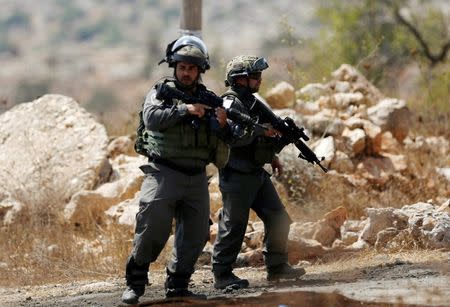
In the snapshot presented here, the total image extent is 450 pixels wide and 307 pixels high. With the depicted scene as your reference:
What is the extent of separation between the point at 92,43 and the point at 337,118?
11114 centimetres

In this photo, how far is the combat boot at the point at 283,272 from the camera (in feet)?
25.8

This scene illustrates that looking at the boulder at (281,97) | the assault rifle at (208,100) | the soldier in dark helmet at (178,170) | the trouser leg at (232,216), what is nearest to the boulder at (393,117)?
the boulder at (281,97)

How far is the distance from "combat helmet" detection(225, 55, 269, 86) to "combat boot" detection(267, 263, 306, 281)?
1492 millimetres

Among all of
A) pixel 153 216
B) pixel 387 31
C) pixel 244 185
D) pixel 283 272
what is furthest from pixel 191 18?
pixel 387 31

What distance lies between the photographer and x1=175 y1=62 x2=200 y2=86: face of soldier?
688 centimetres

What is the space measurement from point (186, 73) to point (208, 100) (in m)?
0.24

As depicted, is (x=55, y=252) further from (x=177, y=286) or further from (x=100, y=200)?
(x=177, y=286)

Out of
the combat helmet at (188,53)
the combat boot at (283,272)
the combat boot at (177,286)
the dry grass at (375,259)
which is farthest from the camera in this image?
the dry grass at (375,259)

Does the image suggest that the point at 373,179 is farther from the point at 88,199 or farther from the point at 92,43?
the point at 92,43

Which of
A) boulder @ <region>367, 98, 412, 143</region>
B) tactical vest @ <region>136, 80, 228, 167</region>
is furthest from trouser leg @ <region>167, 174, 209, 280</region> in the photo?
boulder @ <region>367, 98, 412, 143</region>

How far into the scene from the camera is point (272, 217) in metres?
7.75

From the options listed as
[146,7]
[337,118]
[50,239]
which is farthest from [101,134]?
[146,7]

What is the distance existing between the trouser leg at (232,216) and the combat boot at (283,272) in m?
→ 0.40

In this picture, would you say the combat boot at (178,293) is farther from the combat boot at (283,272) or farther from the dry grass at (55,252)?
the dry grass at (55,252)
